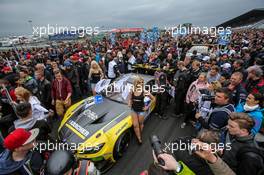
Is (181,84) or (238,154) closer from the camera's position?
(238,154)

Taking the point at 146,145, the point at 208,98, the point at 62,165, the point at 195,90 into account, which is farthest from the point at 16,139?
the point at 195,90

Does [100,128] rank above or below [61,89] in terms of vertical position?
below

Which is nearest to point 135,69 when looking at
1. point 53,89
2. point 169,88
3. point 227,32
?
point 169,88

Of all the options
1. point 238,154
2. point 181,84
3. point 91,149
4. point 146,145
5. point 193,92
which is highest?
point 181,84

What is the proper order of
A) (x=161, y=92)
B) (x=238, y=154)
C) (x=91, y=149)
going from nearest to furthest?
(x=238, y=154)
(x=91, y=149)
(x=161, y=92)

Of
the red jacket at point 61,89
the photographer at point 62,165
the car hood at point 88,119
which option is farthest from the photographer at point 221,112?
the red jacket at point 61,89

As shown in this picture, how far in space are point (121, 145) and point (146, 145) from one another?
82 cm

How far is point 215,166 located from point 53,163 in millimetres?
1517

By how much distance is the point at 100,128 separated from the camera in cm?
328

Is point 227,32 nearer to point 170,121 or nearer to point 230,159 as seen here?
point 170,121

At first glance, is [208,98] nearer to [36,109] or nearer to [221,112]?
[221,112]

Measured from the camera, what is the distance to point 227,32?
1262 centimetres

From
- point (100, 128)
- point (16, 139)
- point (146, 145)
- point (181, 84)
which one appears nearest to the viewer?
point (16, 139)

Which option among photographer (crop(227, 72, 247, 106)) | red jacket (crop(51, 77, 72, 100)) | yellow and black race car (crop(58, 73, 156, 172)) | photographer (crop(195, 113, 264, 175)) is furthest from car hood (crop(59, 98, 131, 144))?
photographer (crop(227, 72, 247, 106))
